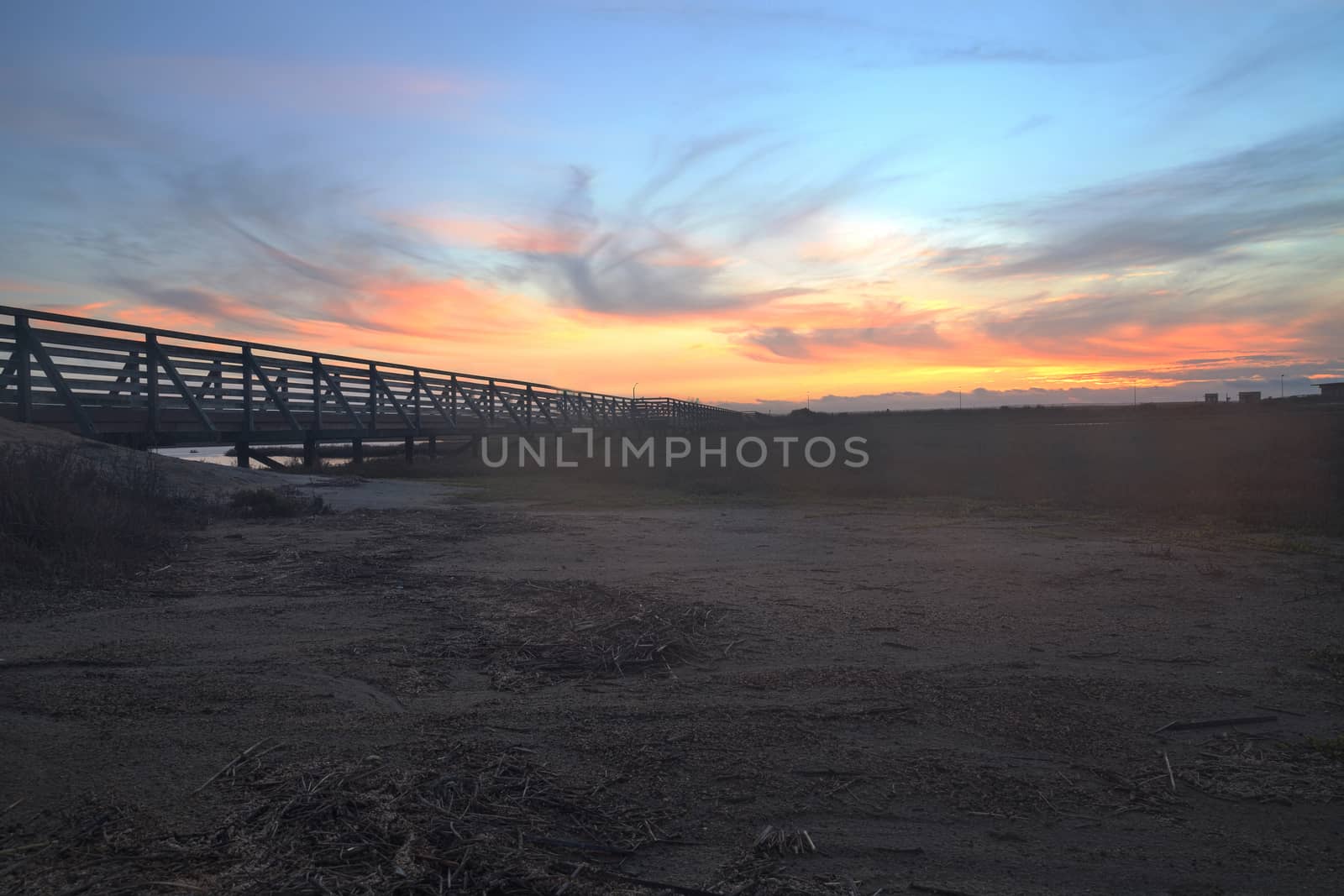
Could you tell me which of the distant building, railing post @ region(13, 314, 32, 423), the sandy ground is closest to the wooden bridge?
railing post @ region(13, 314, 32, 423)

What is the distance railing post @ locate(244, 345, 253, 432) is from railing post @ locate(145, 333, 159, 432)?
257cm

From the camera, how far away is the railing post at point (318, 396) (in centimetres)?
1977

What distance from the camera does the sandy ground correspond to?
276 centimetres

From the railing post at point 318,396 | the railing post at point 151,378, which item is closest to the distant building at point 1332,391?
the railing post at point 318,396

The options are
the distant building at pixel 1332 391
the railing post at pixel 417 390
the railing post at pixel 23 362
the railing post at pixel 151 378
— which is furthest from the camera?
the distant building at pixel 1332 391

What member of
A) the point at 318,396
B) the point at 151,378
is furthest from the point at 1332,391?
the point at 151,378

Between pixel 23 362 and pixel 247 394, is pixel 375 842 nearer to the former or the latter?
pixel 23 362

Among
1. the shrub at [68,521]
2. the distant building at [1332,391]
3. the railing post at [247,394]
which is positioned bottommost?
the shrub at [68,521]

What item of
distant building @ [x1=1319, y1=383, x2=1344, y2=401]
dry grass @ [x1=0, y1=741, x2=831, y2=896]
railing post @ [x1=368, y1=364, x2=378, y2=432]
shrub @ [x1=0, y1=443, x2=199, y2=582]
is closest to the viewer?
dry grass @ [x1=0, y1=741, x2=831, y2=896]

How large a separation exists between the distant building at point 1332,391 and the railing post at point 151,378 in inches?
3736

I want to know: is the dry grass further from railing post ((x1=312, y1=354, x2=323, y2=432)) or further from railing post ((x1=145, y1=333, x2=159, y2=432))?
railing post ((x1=312, y1=354, x2=323, y2=432))

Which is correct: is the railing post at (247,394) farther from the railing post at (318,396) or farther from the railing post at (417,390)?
the railing post at (417,390)

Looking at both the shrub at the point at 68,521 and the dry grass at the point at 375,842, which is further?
the shrub at the point at 68,521

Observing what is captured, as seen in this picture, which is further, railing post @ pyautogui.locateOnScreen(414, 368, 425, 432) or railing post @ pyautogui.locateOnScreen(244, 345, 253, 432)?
railing post @ pyautogui.locateOnScreen(414, 368, 425, 432)
